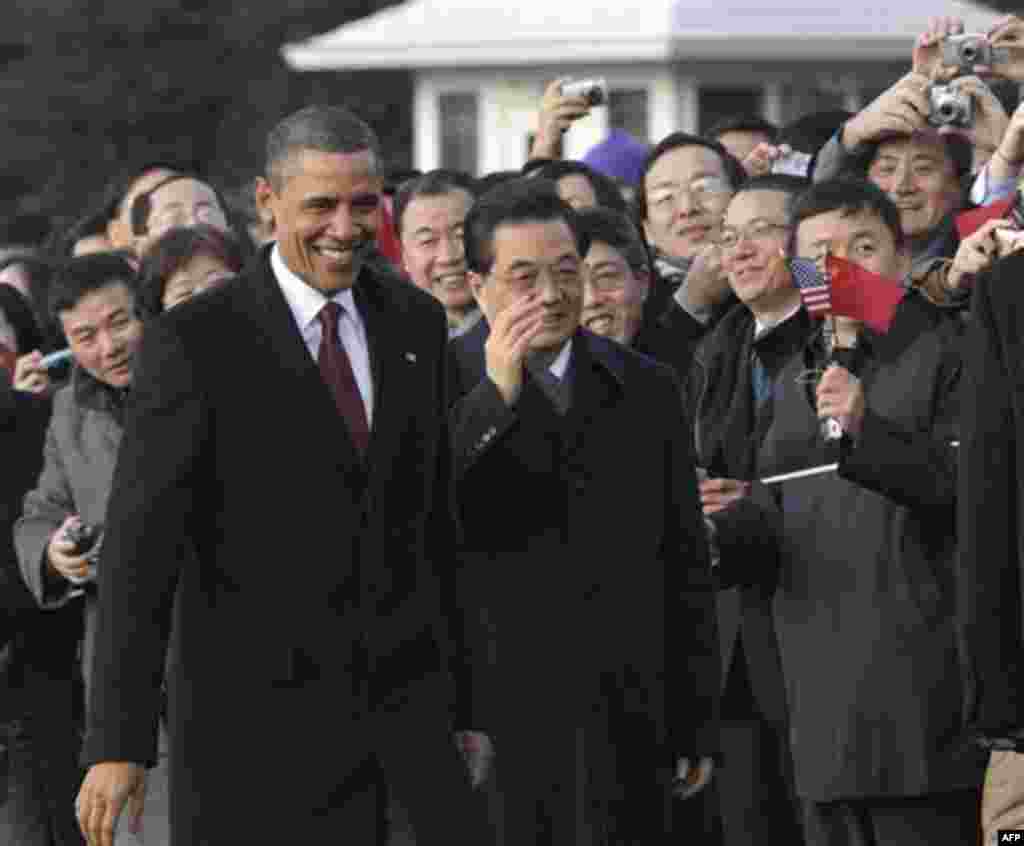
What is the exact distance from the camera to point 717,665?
829 centimetres

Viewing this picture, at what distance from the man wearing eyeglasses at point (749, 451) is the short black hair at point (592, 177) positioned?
151 cm

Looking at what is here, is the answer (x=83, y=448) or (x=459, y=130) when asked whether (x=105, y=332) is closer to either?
(x=83, y=448)

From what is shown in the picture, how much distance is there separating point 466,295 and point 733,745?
1746mm

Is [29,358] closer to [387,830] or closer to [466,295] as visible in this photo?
[466,295]

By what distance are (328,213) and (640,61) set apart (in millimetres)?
15859

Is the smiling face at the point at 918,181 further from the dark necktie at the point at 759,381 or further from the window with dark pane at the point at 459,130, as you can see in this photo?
the window with dark pane at the point at 459,130

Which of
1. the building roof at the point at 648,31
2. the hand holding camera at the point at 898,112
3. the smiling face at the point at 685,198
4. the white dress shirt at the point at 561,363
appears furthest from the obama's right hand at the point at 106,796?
the building roof at the point at 648,31

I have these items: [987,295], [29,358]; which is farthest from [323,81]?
[987,295]

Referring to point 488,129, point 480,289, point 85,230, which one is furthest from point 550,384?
point 488,129

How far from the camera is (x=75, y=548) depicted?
9.51 metres

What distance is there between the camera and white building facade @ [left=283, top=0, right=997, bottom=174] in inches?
908

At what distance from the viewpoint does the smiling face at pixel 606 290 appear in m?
9.87

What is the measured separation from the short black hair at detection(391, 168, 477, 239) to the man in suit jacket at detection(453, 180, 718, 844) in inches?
100

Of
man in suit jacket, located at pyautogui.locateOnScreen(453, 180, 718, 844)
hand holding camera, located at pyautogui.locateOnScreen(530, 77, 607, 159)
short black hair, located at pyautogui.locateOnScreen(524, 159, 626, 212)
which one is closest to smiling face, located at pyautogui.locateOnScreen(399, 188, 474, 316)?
short black hair, located at pyautogui.locateOnScreen(524, 159, 626, 212)
